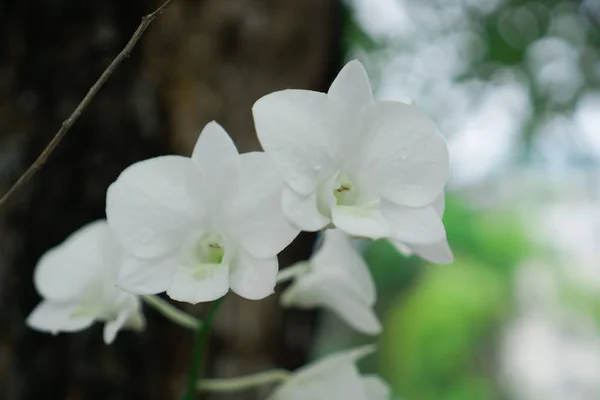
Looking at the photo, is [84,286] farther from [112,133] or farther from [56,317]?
[112,133]

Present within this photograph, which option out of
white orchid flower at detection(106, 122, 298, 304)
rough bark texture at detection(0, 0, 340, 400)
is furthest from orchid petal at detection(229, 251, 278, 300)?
rough bark texture at detection(0, 0, 340, 400)

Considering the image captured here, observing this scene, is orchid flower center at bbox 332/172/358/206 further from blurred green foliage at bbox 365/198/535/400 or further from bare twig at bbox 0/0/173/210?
blurred green foliage at bbox 365/198/535/400

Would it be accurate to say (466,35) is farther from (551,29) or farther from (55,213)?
(55,213)

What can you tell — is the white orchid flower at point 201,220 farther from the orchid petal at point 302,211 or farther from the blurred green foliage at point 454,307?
the blurred green foliage at point 454,307

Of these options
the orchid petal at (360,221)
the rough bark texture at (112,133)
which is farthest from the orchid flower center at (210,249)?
the rough bark texture at (112,133)

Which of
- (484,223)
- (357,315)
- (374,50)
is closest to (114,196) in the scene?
(357,315)

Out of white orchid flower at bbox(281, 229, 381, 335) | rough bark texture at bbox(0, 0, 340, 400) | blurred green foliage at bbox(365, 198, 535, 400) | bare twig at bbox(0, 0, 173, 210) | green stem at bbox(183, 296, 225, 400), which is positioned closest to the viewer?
bare twig at bbox(0, 0, 173, 210)
